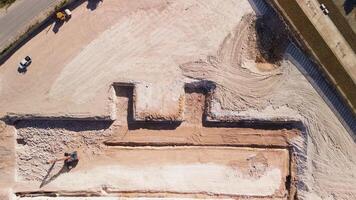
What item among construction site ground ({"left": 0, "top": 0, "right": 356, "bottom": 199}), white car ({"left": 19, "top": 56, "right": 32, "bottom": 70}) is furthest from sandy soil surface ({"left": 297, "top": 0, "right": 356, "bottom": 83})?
white car ({"left": 19, "top": 56, "right": 32, "bottom": 70})

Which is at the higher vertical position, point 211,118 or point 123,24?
point 123,24

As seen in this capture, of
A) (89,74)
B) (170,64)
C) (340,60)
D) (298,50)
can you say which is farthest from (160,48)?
(340,60)

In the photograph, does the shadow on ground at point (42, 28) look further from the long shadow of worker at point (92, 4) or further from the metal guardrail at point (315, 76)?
the metal guardrail at point (315, 76)

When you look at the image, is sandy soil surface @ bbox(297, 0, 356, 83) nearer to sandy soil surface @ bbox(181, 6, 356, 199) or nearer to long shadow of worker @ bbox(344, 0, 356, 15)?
long shadow of worker @ bbox(344, 0, 356, 15)

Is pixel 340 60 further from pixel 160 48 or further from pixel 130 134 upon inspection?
pixel 130 134

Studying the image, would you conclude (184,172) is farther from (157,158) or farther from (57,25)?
(57,25)

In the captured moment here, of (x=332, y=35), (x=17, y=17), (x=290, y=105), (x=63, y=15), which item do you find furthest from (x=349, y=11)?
(x=17, y=17)
